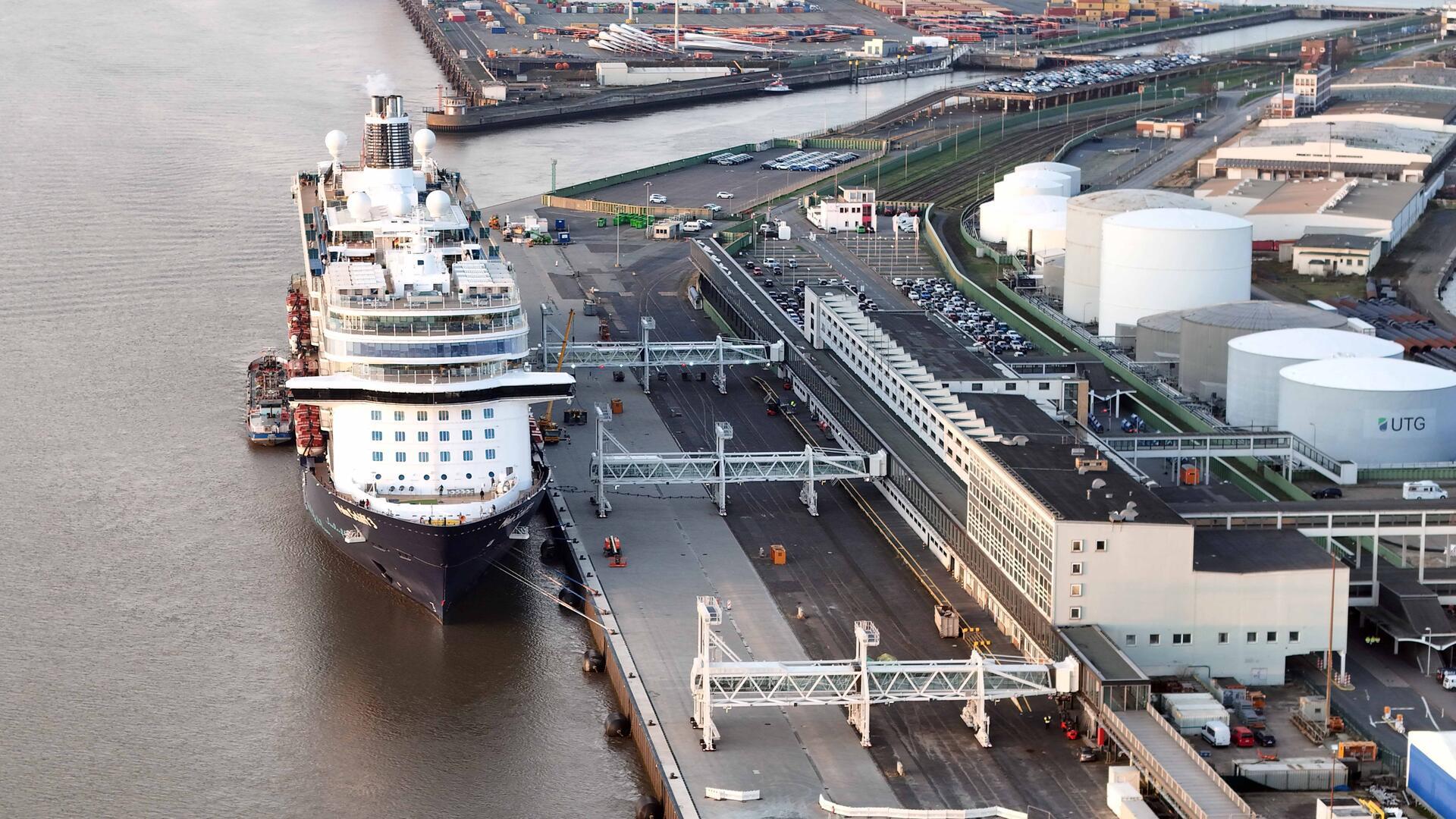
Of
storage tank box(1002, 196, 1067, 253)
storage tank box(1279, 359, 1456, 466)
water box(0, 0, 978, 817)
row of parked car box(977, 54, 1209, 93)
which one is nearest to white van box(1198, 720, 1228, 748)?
water box(0, 0, 978, 817)

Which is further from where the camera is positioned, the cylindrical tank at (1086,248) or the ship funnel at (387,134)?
the cylindrical tank at (1086,248)

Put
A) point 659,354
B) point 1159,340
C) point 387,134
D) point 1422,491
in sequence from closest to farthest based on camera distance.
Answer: point 1422,491
point 659,354
point 1159,340
point 387,134

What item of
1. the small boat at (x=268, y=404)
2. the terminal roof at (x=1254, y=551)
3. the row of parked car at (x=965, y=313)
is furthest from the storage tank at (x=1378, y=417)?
the small boat at (x=268, y=404)

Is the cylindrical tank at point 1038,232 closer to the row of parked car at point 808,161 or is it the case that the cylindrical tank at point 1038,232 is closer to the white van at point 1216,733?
the row of parked car at point 808,161

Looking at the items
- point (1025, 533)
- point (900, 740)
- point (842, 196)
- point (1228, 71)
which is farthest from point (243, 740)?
point (1228, 71)

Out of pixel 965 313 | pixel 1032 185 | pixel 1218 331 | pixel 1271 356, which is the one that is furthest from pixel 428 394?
pixel 1032 185

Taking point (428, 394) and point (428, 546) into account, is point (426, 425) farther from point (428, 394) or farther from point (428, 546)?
point (428, 546)
